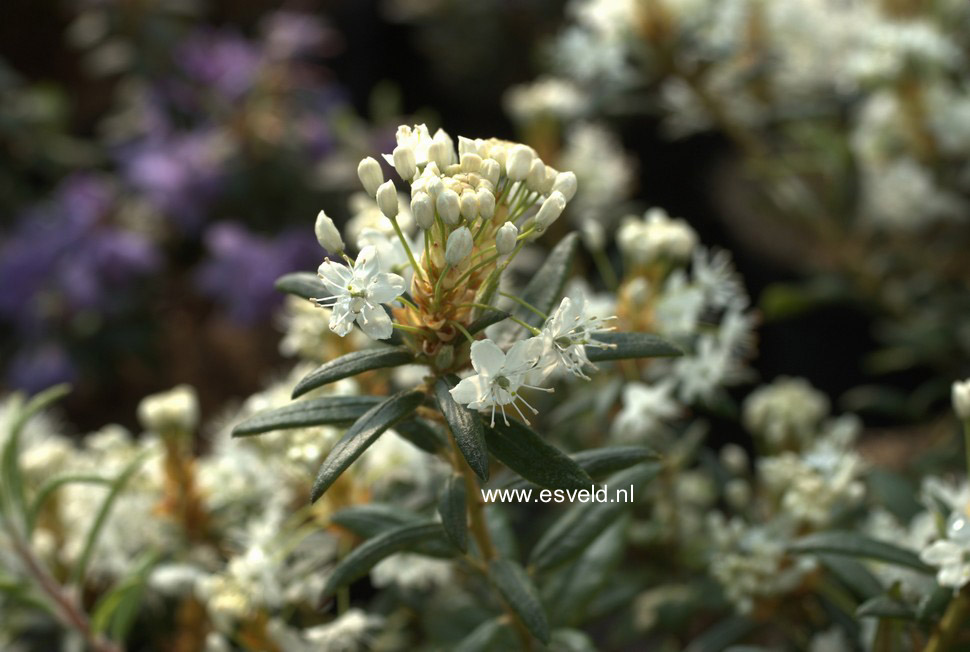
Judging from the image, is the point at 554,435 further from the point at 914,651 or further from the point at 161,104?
the point at 161,104

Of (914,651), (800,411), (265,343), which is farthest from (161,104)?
(914,651)

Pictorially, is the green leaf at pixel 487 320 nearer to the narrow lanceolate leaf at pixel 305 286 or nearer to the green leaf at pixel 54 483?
the narrow lanceolate leaf at pixel 305 286

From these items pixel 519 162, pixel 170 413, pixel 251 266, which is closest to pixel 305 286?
pixel 519 162

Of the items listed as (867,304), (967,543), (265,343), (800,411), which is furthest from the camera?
(265,343)

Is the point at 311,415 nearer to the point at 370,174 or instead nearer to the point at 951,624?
the point at 370,174

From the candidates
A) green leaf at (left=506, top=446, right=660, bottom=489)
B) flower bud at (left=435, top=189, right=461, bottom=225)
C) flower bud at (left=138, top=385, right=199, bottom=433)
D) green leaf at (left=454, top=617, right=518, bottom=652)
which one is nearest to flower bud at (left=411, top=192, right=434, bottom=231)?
flower bud at (left=435, top=189, right=461, bottom=225)

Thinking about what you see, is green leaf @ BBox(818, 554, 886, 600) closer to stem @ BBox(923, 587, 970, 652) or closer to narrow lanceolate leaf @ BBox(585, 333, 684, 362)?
stem @ BBox(923, 587, 970, 652)

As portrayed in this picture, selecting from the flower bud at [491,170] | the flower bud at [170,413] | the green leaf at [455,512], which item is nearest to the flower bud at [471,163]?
the flower bud at [491,170]
